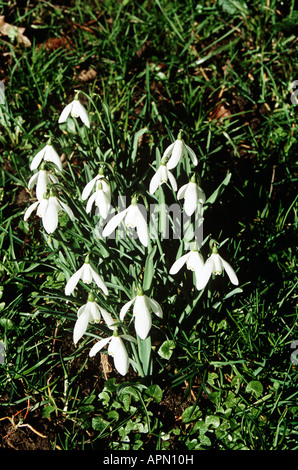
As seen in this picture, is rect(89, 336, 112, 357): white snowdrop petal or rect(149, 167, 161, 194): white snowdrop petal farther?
rect(149, 167, 161, 194): white snowdrop petal

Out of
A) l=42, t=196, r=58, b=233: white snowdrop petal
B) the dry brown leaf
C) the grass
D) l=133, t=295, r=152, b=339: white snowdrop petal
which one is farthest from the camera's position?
the dry brown leaf

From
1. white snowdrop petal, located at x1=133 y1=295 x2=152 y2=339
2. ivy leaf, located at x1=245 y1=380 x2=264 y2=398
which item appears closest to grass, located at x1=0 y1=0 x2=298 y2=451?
ivy leaf, located at x1=245 y1=380 x2=264 y2=398

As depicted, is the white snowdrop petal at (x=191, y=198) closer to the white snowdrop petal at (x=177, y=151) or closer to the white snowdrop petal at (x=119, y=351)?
the white snowdrop petal at (x=177, y=151)

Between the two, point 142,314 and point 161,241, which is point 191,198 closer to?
point 161,241

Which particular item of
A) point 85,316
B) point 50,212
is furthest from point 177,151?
point 85,316

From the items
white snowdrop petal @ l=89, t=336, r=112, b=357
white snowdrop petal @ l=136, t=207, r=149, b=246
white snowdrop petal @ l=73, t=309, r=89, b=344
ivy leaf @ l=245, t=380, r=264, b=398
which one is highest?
white snowdrop petal @ l=136, t=207, r=149, b=246

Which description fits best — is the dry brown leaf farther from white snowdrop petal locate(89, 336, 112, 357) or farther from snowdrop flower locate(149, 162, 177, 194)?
white snowdrop petal locate(89, 336, 112, 357)
